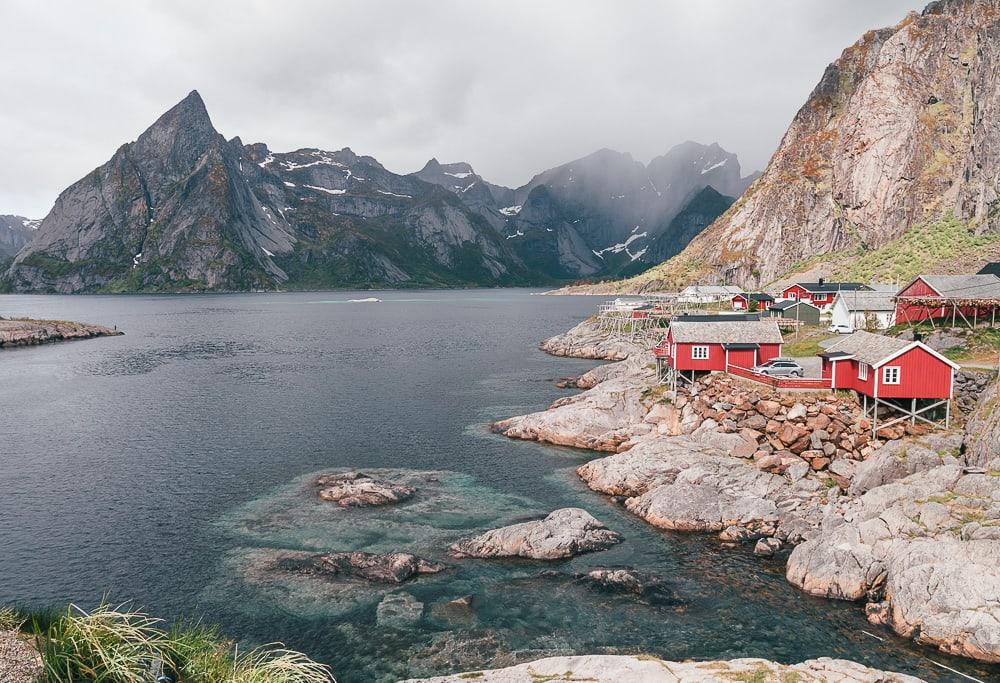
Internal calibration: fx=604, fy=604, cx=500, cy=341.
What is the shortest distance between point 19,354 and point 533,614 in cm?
14740

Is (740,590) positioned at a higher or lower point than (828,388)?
lower

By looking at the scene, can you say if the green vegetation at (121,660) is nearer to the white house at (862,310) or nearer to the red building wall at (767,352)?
the red building wall at (767,352)

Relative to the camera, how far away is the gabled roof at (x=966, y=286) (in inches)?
2437

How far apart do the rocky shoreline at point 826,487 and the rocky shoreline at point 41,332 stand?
146586mm

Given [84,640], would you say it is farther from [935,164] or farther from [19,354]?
[935,164]

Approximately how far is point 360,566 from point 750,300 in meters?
106

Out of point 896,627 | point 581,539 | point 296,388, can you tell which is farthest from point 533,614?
point 296,388

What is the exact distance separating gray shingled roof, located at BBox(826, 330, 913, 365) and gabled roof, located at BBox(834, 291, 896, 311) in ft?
121

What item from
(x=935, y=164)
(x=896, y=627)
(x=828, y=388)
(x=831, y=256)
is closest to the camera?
(x=896, y=627)

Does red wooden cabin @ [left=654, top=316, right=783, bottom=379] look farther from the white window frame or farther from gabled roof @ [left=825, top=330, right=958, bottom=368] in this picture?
the white window frame

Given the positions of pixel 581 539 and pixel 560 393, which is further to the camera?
pixel 560 393

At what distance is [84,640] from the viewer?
1401cm

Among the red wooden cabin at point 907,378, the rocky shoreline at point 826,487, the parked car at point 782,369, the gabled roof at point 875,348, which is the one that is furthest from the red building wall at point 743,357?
the red wooden cabin at point 907,378

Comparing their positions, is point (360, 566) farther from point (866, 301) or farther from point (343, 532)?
point (866, 301)
